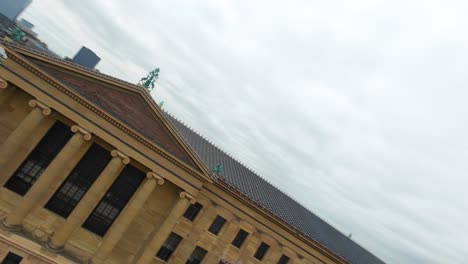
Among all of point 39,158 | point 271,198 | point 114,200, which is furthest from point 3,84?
point 271,198

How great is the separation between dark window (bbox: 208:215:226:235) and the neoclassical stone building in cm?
11

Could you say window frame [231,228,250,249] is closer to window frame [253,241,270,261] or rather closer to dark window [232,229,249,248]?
dark window [232,229,249,248]

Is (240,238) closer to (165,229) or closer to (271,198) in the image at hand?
(271,198)

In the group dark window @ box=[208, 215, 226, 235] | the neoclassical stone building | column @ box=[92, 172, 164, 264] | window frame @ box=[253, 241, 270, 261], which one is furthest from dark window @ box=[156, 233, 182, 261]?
window frame @ box=[253, 241, 270, 261]

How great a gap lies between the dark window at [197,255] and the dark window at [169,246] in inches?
86.0

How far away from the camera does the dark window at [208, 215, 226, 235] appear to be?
107ft

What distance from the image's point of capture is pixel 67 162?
84.5 feet

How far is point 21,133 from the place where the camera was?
2397 centimetres

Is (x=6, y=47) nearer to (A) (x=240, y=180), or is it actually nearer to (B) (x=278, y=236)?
(A) (x=240, y=180)

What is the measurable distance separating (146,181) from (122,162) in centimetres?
279

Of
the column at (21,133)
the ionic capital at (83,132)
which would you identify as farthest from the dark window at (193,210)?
the column at (21,133)

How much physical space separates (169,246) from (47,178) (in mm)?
13336

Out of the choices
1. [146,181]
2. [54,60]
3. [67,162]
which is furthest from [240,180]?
[54,60]

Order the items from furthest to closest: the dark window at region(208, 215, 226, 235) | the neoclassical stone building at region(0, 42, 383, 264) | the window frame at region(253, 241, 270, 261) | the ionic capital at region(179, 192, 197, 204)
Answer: the window frame at region(253, 241, 270, 261) → the dark window at region(208, 215, 226, 235) → the ionic capital at region(179, 192, 197, 204) → the neoclassical stone building at region(0, 42, 383, 264)
